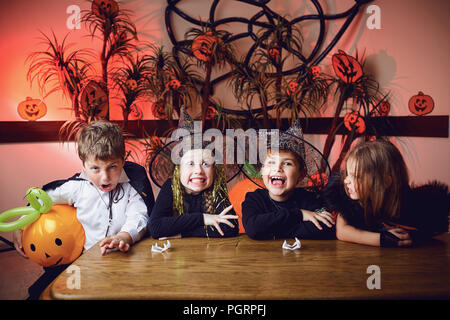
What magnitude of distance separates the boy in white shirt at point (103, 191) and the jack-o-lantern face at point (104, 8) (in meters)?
1.46

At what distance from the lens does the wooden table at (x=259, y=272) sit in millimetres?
893

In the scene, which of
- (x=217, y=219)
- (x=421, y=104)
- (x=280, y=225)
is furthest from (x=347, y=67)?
(x=217, y=219)

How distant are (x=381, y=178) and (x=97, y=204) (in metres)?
1.50

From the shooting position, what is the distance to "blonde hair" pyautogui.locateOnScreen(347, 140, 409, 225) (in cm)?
118

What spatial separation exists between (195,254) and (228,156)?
852mm

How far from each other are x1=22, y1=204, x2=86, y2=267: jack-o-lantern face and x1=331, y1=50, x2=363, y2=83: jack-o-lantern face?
2296 millimetres

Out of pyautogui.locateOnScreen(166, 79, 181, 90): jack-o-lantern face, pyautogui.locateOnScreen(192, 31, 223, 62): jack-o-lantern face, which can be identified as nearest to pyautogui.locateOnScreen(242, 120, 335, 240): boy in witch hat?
pyautogui.locateOnScreen(192, 31, 223, 62): jack-o-lantern face

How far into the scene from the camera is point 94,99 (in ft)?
7.96

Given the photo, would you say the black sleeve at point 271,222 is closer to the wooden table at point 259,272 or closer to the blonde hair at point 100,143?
the wooden table at point 259,272

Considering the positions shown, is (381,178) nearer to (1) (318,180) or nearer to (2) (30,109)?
(1) (318,180)

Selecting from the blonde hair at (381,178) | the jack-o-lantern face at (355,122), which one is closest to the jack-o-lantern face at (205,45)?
the jack-o-lantern face at (355,122)

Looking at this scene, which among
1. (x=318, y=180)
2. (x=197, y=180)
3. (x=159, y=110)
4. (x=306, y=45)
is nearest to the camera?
(x=197, y=180)
